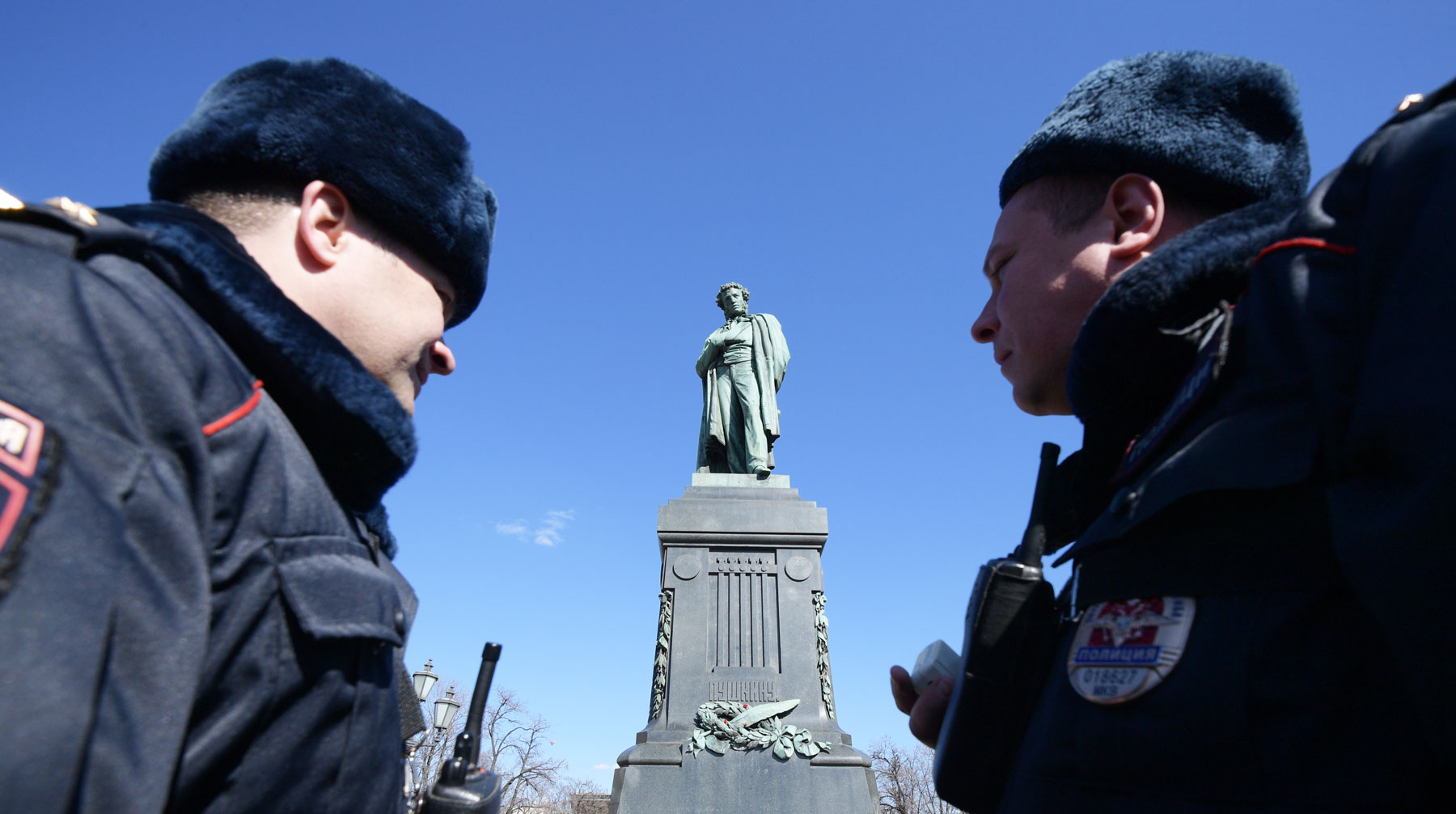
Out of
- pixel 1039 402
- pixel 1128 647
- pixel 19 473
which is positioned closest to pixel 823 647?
pixel 1039 402

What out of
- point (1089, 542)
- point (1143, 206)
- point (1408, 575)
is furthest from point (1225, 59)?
point (1408, 575)

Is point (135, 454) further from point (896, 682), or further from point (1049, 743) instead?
point (896, 682)

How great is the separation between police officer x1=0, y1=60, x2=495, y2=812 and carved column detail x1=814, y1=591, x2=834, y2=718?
6.88 meters

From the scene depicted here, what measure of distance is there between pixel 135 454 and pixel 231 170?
923 millimetres

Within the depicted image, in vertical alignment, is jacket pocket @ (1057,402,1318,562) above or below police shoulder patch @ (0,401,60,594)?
above

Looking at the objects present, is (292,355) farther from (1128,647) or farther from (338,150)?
(1128,647)

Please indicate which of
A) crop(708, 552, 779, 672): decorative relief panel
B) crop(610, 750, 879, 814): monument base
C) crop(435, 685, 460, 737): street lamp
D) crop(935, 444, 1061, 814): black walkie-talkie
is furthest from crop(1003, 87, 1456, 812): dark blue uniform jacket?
crop(435, 685, 460, 737): street lamp

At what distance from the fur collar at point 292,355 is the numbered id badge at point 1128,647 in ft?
4.17

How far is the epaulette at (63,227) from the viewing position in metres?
1.03

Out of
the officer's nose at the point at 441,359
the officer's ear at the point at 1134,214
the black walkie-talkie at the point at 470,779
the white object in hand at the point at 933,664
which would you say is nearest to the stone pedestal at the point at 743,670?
the white object in hand at the point at 933,664

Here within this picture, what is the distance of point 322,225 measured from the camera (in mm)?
1658

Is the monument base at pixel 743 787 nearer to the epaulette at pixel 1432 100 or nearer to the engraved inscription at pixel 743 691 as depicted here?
the engraved inscription at pixel 743 691

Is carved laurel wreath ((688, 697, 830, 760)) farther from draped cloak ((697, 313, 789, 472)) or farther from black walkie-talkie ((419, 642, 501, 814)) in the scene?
black walkie-talkie ((419, 642, 501, 814))

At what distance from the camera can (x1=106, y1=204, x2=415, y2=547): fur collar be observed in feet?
4.19
